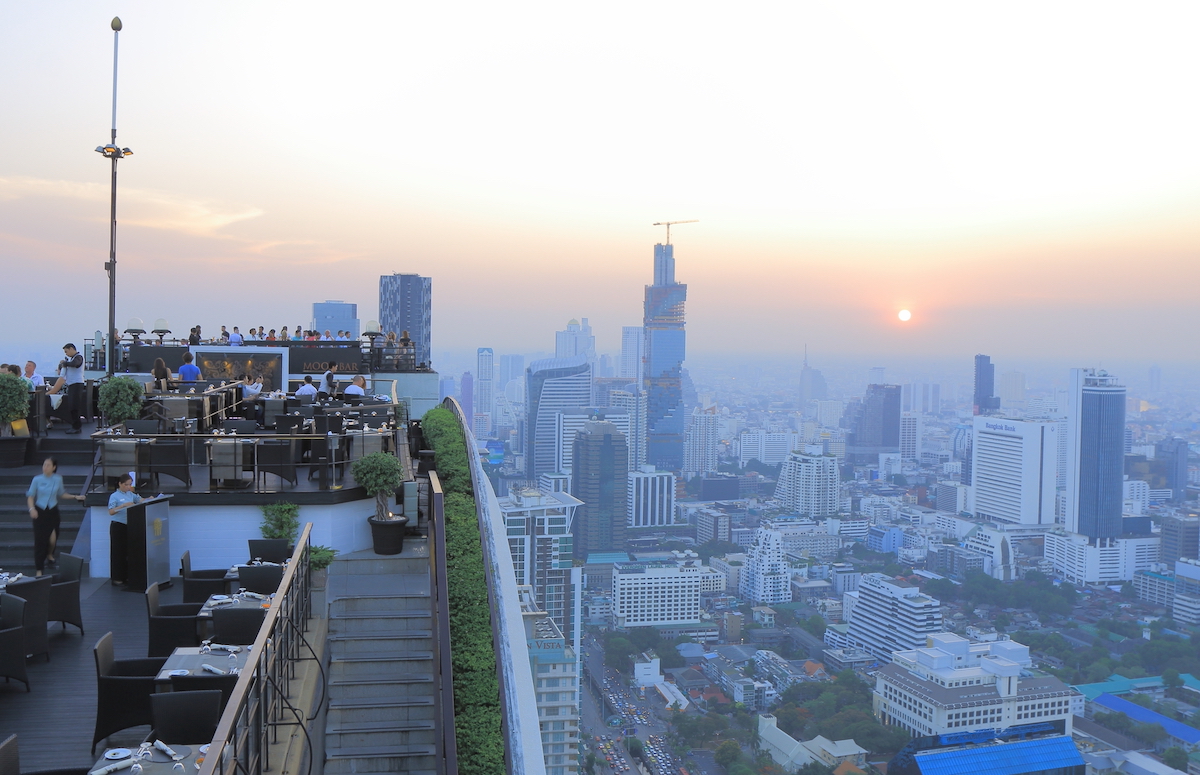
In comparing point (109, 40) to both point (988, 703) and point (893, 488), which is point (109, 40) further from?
point (893, 488)

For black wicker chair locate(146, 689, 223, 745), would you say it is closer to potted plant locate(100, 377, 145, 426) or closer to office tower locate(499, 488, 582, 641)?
potted plant locate(100, 377, 145, 426)

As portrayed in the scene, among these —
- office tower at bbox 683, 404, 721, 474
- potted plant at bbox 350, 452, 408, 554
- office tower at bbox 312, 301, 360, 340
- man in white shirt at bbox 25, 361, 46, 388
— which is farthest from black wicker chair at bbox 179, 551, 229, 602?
office tower at bbox 683, 404, 721, 474

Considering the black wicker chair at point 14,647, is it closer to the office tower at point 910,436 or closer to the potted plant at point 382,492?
the potted plant at point 382,492

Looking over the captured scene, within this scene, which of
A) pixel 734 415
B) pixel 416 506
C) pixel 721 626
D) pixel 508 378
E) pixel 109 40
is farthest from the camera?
pixel 734 415

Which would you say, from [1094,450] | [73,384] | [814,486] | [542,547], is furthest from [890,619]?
[73,384]

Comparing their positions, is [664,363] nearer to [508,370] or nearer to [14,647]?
[508,370]

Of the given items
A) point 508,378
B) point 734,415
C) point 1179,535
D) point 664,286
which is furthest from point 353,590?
point 664,286
